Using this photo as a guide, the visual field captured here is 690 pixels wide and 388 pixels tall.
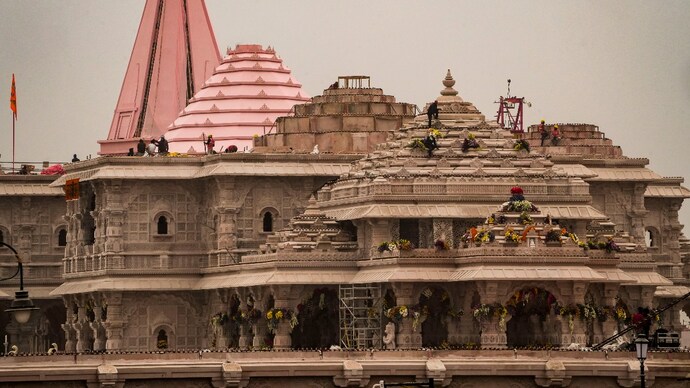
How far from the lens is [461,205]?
5197 inches

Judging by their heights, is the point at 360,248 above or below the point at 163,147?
below

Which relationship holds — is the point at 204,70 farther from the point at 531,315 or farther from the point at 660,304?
the point at 531,315

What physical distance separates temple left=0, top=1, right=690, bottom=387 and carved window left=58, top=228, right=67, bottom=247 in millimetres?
95

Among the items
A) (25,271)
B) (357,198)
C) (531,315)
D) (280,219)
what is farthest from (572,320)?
(25,271)

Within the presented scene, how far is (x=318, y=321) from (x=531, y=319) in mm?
9984

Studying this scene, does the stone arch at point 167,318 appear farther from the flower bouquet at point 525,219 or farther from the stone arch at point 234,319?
the flower bouquet at point 525,219

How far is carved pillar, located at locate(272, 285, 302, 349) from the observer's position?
132000 millimetres

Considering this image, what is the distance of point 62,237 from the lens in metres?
156

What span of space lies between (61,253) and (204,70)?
13808mm

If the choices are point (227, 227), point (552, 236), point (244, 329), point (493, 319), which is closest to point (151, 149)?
point (227, 227)

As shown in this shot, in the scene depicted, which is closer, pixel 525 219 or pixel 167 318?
pixel 525 219

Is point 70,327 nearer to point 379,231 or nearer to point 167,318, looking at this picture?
point 167,318

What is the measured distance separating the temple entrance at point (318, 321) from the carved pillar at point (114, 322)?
10074 millimetres

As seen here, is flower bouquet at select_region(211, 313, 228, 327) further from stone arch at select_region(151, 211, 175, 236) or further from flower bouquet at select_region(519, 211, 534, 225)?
flower bouquet at select_region(519, 211, 534, 225)
